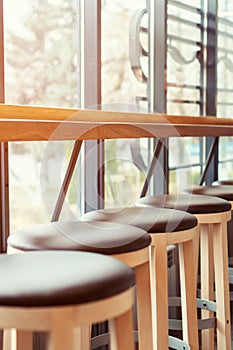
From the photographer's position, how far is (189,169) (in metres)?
3.74

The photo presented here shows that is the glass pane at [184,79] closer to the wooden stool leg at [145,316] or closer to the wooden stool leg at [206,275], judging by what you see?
the wooden stool leg at [206,275]

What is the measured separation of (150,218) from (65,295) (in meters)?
0.89

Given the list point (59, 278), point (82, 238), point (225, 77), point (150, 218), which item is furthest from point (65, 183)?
point (225, 77)

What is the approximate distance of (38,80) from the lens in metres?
2.43

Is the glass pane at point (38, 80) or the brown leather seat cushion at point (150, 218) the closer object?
the brown leather seat cushion at point (150, 218)

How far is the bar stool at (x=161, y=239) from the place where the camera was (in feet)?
6.15

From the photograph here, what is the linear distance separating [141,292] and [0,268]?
1.88 feet

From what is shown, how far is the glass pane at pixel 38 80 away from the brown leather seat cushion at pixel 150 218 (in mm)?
466

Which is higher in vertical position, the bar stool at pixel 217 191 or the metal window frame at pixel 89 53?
the metal window frame at pixel 89 53

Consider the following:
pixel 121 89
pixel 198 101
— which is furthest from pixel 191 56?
pixel 121 89

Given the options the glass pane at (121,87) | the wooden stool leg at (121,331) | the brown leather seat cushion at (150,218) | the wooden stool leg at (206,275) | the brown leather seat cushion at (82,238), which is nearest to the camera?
the wooden stool leg at (121,331)

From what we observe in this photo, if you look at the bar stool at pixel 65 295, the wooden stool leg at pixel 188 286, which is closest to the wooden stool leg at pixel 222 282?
the wooden stool leg at pixel 188 286

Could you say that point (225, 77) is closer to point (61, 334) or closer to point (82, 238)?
point (82, 238)

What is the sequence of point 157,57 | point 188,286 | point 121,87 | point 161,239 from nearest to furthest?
point 161,239
point 188,286
point 121,87
point 157,57
